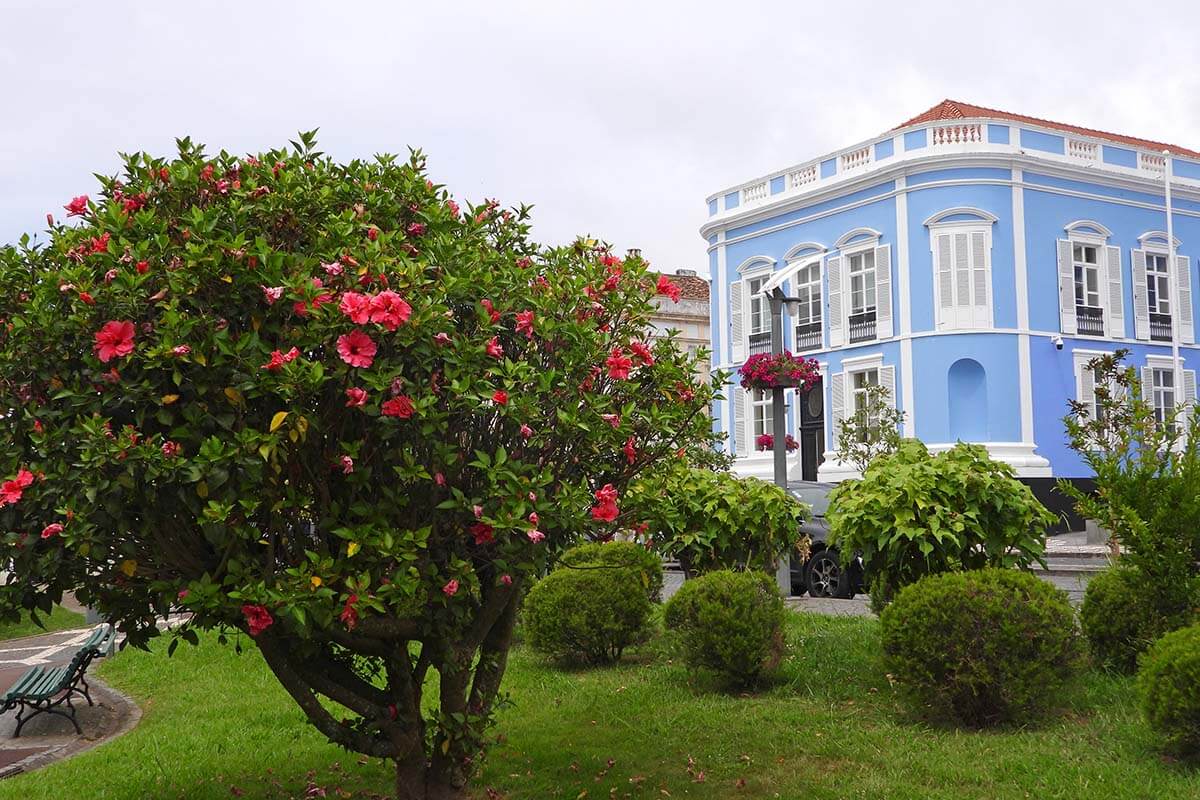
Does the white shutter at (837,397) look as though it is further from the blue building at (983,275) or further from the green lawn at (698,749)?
the green lawn at (698,749)

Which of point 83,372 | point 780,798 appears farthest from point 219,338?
point 780,798

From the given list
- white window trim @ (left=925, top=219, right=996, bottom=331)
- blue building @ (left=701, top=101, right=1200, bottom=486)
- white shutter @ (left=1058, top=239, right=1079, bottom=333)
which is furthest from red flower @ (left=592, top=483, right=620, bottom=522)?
white shutter @ (left=1058, top=239, right=1079, bottom=333)

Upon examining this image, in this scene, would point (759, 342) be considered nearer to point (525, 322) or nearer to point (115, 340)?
point (525, 322)

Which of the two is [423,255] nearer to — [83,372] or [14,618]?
[83,372]

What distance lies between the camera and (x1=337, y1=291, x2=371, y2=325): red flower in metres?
4.04

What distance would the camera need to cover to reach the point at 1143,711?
5.56 meters

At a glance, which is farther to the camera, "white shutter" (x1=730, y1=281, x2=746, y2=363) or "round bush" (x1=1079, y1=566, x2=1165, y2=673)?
"white shutter" (x1=730, y1=281, x2=746, y2=363)

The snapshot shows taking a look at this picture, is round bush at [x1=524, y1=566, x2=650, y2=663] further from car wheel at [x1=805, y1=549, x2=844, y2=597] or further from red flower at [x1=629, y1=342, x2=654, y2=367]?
car wheel at [x1=805, y1=549, x2=844, y2=597]

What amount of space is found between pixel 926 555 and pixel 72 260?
210 inches

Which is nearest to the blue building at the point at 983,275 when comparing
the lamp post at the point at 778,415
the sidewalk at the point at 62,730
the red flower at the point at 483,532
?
the lamp post at the point at 778,415

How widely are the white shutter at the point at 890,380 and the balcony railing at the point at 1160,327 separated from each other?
7.20 m

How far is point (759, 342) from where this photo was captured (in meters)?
32.2

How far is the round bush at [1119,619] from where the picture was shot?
7170 mm

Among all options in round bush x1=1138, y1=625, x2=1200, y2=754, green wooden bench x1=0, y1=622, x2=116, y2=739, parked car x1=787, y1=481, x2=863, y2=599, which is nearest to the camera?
round bush x1=1138, y1=625, x2=1200, y2=754
